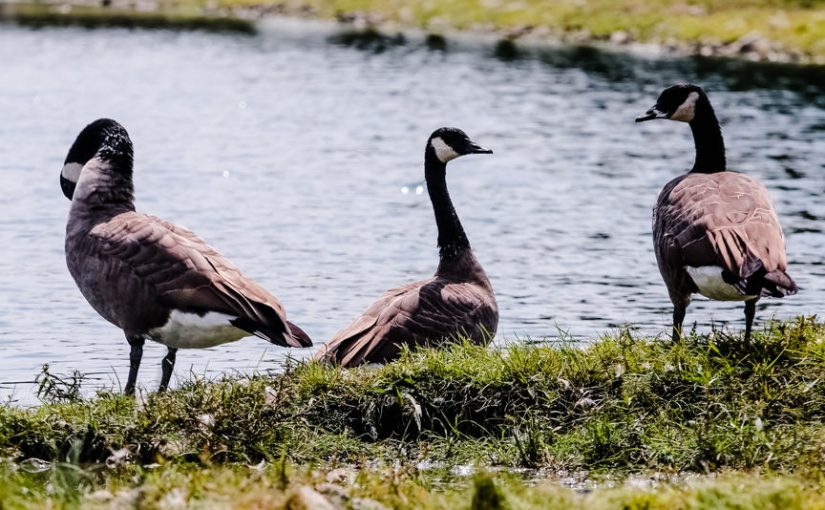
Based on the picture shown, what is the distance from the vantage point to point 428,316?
11.5m

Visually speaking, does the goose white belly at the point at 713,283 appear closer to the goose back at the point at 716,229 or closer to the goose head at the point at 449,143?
the goose back at the point at 716,229

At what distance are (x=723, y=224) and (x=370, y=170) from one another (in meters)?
18.8

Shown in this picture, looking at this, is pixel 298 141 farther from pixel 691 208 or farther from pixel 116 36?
pixel 116 36

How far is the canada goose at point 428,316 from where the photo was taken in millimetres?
11188

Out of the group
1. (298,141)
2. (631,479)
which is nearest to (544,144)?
(298,141)

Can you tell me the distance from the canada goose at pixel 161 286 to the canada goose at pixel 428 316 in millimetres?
827

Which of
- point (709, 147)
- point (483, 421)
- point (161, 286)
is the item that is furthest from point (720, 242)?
point (161, 286)

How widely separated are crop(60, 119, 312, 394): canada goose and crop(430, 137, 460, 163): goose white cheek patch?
328cm

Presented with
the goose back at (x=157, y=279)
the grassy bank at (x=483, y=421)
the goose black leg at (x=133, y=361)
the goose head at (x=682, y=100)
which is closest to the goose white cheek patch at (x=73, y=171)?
the goose back at (x=157, y=279)

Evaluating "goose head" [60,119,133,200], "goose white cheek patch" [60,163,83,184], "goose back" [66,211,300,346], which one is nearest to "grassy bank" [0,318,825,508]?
"goose back" [66,211,300,346]

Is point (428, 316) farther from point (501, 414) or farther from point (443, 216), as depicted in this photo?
point (443, 216)

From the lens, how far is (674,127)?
38094mm

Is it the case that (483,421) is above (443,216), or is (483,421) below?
below

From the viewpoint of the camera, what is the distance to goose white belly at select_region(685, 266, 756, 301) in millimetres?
10711
